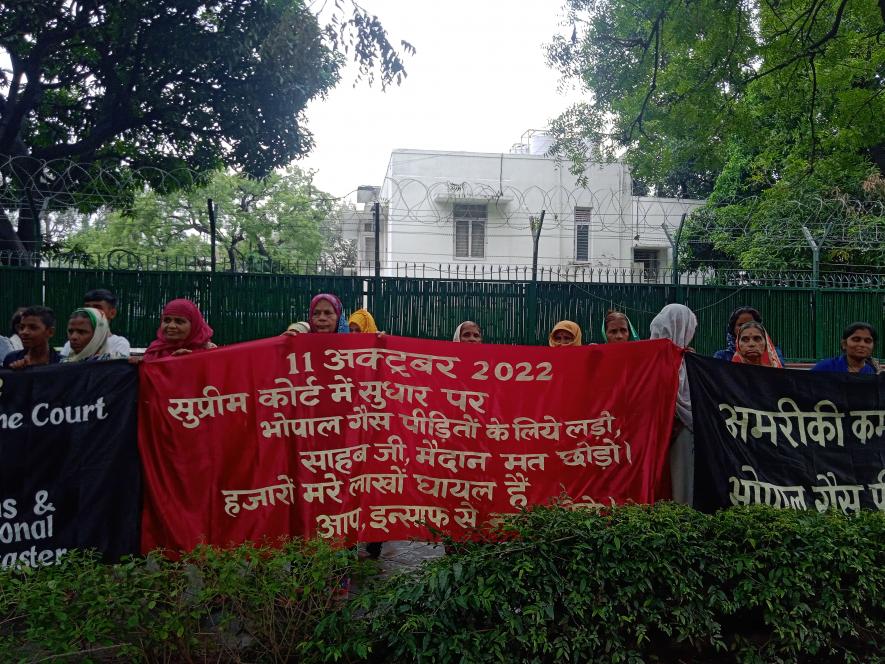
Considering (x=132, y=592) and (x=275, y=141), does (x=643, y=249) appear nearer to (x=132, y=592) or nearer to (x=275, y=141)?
(x=275, y=141)

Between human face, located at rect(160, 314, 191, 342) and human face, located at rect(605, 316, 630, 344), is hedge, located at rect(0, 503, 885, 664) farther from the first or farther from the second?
human face, located at rect(605, 316, 630, 344)

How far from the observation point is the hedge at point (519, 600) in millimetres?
3080

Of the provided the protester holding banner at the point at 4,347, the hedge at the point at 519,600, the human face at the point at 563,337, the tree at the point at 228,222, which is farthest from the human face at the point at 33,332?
the tree at the point at 228,222

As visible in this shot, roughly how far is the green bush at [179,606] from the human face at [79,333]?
4.84 ft

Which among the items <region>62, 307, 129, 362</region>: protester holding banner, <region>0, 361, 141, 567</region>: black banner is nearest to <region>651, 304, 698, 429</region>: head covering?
<region>0, 361, 141, 567</region>: black banner

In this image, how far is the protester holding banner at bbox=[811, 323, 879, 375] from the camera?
5398 millimetres

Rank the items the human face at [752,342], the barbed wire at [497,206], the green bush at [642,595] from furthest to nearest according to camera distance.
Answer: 1. the barbed wire at [497,206]
2. the human face at [752,342]
3. the green bush at [642,595]

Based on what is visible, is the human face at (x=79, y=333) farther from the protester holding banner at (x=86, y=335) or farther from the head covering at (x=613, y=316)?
the head covering at (x=613, y=316)

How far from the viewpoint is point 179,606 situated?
309cm

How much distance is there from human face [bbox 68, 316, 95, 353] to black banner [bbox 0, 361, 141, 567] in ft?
2.10

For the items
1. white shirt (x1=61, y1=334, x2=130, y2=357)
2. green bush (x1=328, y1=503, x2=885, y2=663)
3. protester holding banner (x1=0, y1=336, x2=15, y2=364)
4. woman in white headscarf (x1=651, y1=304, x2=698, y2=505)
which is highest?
white shirt (x1=61, y1=334, x2=130, y2=357)

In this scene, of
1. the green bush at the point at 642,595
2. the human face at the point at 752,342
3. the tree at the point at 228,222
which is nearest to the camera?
the green bush at the point at 642,595

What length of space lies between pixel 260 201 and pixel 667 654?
27.1 meters

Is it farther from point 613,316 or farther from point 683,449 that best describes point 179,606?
point 613,316
